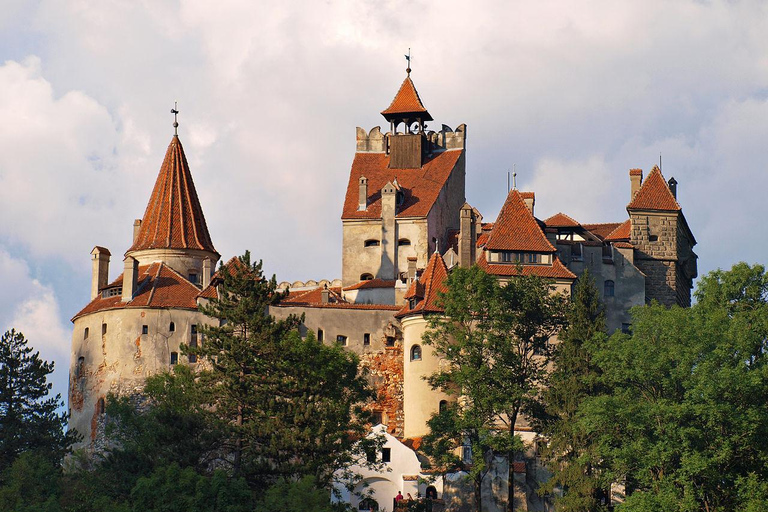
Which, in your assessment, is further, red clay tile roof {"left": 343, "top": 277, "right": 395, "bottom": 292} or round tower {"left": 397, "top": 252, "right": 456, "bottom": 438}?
red clay tile roof {"left": 343, "top": 277, "right": 395, "bottom": 292}

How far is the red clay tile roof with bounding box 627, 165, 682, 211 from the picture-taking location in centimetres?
8793

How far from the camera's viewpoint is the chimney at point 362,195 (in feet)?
311

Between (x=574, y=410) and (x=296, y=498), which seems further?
(x=574, y=410)

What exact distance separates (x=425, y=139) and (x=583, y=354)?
1244 inches

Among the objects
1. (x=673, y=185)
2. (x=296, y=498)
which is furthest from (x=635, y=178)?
(x=296, y=498)

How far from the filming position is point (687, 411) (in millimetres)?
64812

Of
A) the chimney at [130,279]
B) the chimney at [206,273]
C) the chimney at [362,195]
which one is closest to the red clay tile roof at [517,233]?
the chimney at [362,195]

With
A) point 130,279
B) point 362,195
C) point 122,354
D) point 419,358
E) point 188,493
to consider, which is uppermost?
point 362,195

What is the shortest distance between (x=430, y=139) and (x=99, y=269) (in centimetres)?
2092

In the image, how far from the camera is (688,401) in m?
65.2

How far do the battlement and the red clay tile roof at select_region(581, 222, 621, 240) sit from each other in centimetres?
1121

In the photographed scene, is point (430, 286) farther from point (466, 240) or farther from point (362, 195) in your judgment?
point (362, 195)

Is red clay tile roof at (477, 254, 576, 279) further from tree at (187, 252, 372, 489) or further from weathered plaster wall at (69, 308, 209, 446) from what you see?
weathered plaster wall at (69, 308, 209, 446)

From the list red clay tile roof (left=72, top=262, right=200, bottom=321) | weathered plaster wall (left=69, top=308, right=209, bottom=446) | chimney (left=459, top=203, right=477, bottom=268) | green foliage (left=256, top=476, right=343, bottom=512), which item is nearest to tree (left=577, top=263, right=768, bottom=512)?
green foliage (left=256, top=476, right=343, bottom=512)
